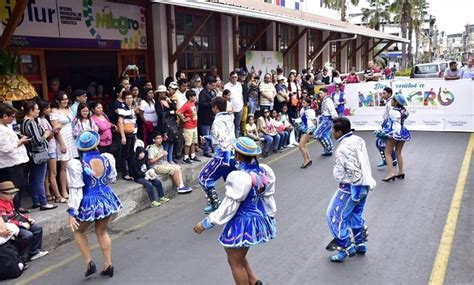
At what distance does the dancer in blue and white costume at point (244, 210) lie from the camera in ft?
13.1

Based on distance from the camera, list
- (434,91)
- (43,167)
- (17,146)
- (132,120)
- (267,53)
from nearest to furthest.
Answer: (17,146) → (43,167) → (132,120) → (434,91) → (267,53)

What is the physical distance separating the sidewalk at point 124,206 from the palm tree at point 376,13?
178ft

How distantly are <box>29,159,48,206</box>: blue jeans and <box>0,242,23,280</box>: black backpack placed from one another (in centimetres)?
141

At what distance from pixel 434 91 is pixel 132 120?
9769mm

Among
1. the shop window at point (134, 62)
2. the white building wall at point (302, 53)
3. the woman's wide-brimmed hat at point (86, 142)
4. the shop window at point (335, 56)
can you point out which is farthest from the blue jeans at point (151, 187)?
the shop window at point (335, 56)

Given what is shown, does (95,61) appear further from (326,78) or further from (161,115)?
(326,78)

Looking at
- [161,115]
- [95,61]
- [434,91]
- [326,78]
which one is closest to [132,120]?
[161,115]

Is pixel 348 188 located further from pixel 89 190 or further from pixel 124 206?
pixel 124 206

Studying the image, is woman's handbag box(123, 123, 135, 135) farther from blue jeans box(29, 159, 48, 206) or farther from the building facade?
the building facade

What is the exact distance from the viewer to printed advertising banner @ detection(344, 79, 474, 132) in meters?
13.8

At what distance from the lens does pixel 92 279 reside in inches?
204

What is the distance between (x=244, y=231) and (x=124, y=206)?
3.82 metres

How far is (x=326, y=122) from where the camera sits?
424 inches

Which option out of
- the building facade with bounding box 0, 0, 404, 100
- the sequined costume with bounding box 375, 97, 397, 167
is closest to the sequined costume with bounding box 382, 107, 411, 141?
the sequined costume with bounding box 375, 97, 397, 167
